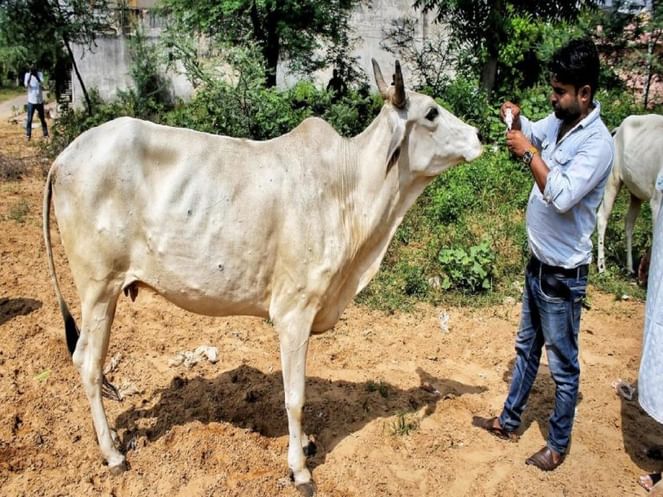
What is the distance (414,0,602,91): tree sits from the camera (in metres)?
10.8

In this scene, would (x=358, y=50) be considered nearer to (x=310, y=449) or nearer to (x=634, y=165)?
(x=634, y=165)

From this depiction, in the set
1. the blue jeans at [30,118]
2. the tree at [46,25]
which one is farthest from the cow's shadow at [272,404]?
the blue jeans at [30,118]

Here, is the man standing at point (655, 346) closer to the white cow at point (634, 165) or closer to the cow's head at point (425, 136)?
the cow's head at point (425, 136)

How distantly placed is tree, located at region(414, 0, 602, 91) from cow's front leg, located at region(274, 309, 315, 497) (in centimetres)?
876

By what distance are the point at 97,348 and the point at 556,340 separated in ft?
8.14

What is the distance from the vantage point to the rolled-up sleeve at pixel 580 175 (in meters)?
2.91

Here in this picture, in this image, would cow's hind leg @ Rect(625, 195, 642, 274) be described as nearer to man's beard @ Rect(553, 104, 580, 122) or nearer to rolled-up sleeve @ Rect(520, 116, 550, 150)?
rolled-up sleeve @ Rect(520, 116, 550, 150)

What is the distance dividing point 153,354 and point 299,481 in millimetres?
1818

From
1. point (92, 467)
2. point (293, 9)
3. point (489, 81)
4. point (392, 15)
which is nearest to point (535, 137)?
point (92, 467)

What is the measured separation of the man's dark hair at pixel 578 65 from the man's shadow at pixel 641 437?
2229mm

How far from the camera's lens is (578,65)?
2.93m

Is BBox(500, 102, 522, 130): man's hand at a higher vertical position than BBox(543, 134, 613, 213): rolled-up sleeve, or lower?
higher

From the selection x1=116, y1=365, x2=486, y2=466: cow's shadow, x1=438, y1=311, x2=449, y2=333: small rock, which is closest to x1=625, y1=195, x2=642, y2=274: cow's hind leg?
x1=438, y1=311, x2=449, y2=333: small rock

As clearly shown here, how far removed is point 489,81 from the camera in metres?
11.3
